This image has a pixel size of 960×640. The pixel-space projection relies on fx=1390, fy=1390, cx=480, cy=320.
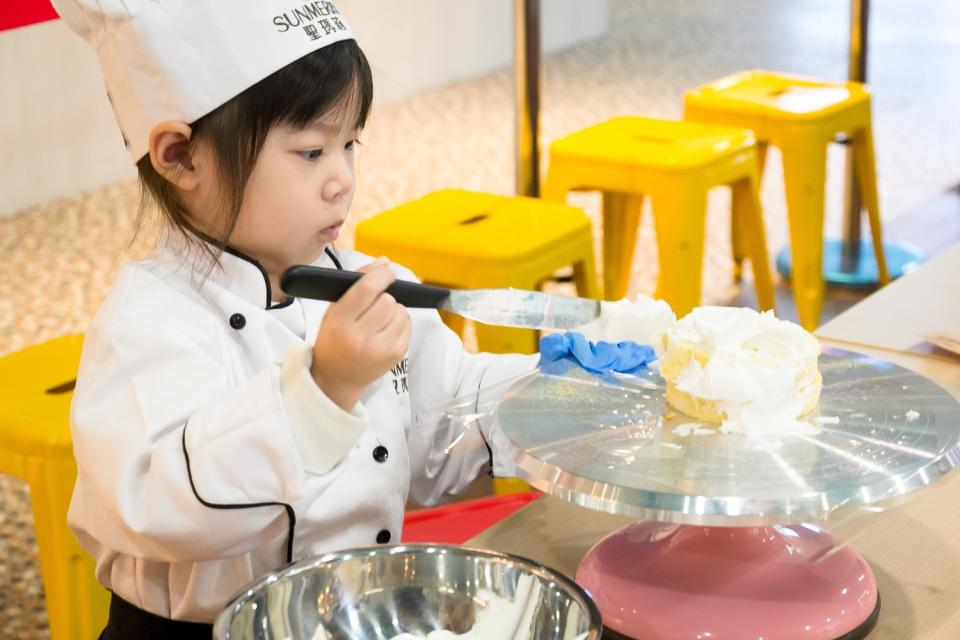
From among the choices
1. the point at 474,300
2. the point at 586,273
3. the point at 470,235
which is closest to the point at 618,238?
the point at 586,273

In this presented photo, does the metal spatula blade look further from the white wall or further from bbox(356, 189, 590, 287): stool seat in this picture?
the white wall

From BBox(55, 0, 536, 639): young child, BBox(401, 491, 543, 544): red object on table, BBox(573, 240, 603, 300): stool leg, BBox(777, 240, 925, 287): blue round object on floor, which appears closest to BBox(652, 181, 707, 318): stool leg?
BBox(573, 240, 603, 300): stool leg

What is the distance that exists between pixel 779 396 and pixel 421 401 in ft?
1.54

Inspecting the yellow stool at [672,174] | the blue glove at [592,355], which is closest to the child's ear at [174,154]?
the blue glove at [592,355]

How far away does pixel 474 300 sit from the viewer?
1066 millimetres

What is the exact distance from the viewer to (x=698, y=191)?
260cm

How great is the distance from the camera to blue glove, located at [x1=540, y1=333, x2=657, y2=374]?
1112 mm

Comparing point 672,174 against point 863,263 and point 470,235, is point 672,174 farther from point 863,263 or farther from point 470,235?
point 863,263

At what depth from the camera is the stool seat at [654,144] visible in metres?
2.60

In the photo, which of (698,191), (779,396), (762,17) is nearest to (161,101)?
(779,396)

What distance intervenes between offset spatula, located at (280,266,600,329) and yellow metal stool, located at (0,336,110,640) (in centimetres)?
74

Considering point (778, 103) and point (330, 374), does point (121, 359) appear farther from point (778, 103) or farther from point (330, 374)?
point (778, 103)

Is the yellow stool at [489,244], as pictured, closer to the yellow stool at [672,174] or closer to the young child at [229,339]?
the yellow stool at [672,174]

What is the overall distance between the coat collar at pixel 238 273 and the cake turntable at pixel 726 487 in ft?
0.82
